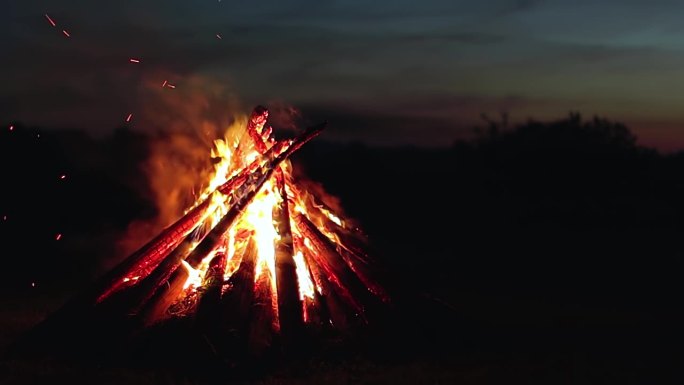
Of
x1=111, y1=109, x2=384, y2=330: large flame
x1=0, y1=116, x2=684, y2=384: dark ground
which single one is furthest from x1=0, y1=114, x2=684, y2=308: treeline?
x1=111, y1=109, x2=384, y2=330: large flame

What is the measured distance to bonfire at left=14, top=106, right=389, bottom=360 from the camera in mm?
10164

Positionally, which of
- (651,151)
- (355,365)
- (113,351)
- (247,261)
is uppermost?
(651,151)

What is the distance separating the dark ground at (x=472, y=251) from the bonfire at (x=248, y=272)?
528mm

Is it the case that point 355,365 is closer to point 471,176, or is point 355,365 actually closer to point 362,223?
point 362,223

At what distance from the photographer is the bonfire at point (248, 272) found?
A: 10164 mm

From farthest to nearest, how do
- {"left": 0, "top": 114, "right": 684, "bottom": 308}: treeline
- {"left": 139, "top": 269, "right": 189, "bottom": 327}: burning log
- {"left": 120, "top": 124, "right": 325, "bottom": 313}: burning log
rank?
{"left": 0, "top": 114, "right": 684, "bottom": 308}: treeline → {"left": 120, "top": 124, "right": 325, "bottom": 313}: burning log → {"left": 139, "top": 269, "right": 189, "bottom": 327}: burning log

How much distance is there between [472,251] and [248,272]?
44.9ft

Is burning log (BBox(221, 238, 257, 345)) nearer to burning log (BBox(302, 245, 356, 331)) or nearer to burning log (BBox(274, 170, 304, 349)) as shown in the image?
burning log (BBox(274, 170, 304, 349))

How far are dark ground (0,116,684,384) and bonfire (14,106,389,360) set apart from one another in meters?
0.53

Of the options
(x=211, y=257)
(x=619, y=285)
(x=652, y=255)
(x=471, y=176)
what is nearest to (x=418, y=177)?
(x=471, y=176)

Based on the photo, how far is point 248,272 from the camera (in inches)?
409

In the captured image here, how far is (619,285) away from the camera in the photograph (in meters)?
17.2

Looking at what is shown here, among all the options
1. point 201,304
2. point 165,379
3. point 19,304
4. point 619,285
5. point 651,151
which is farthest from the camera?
point 651,151

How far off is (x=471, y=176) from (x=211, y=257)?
84.4 ft
